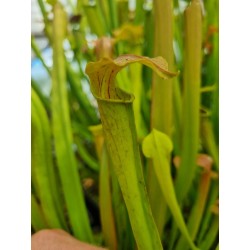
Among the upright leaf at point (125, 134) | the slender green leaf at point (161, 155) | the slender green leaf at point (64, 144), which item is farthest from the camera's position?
the slender green leaf at point (64, 144)

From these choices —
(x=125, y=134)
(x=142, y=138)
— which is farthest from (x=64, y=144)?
(x=125, y=134)

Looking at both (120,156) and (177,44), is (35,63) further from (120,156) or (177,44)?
(120,156)

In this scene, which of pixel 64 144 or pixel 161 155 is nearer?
pixel 161 155

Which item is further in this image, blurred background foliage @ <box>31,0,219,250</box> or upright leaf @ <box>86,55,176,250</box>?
blurred background foliage @ <box>31,0,219,250</box>

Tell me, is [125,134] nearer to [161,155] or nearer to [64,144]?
[161,155]

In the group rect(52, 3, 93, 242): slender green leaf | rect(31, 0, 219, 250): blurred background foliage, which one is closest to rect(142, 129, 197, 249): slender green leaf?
rect(31, 0, 219, 250): blurred background foliage

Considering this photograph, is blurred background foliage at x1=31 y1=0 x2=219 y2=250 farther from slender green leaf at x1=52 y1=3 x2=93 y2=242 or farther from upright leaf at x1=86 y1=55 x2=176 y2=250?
upright leaf at x1=86 y1=55 x2=176 y2=250

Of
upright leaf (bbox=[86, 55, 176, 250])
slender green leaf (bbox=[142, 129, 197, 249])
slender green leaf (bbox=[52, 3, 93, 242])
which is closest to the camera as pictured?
upright leaf (bbox=[86, 55, 176, 250])

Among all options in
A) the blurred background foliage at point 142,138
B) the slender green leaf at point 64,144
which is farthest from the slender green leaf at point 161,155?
the slender green leaf at point 64,144

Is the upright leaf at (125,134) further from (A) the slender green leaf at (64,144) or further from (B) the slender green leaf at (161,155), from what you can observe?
(A) the slender green leaf at (64,144)

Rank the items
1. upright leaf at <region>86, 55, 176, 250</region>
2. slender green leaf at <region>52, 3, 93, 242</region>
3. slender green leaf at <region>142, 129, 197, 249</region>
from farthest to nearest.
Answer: slender green leaf at <region>52, 3, 93, 242</region>, slender green leaf at <region>142, 129, 197, 249</region>, upright leaf at <region>86, 55, 176, 250</region>
